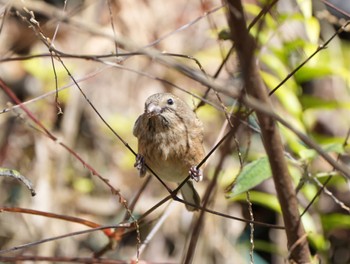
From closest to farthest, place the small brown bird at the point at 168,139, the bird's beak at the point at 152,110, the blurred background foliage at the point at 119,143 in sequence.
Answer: the bird's beak at the point at 152,110, the small brown bird at the point at 168,139, the blurred background foliage at the point at 119,143

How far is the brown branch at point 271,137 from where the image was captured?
1365 millimetres

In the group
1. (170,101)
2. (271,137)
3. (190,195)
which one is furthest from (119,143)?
(271,137)

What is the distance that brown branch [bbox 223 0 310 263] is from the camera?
53.7 inches

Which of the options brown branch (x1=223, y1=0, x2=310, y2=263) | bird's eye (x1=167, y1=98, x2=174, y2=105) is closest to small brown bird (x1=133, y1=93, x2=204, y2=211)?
bird's eye (x1=167, y1=98, x2=174, y2=105)

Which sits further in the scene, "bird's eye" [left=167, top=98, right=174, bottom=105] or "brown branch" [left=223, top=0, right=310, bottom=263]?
"bird's eye" [left=167, top=98, right=174, bottom=105]

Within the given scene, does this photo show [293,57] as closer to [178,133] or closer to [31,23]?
[178,133]

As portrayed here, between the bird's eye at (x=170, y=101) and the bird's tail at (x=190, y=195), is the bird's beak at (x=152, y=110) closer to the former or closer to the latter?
the bird's eye at (x=170, y=101)

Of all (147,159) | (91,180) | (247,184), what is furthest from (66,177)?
(247,184)

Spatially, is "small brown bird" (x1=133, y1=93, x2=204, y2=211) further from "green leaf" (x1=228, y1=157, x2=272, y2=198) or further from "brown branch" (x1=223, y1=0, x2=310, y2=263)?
"brown branch" (x1=223, y1=0, x2=310, y2=263)

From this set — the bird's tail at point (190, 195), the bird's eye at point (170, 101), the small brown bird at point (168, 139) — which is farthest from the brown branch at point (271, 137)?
the bird's tail at point (190, 195)

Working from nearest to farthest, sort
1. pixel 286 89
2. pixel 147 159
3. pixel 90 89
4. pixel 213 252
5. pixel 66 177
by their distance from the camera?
pixel 147 159
pixel 286 89
pixel 213 252
pixel 66 177
pixel 90 89

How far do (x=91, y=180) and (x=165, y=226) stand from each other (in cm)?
82

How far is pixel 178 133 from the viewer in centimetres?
329

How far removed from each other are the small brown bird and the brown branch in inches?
51.1
